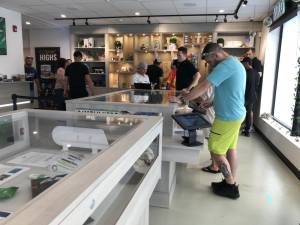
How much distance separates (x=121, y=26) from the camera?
8078 mm

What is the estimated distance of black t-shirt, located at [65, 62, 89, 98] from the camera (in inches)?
173

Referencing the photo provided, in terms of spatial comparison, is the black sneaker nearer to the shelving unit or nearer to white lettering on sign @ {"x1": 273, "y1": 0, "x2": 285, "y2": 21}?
white lettering on sign @ {"x1": 273, "y1": 0, "x2": 285, "y2": 21}

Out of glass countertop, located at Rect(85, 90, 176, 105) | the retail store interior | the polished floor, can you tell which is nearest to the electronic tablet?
the retail store interior

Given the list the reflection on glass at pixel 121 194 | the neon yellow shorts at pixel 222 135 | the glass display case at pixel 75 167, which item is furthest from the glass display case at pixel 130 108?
the reflection on glass at pixel 121 194

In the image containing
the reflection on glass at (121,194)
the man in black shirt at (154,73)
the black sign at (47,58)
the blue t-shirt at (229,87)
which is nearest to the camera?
the reflection on glass at (121,194)

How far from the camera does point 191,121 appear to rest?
2.44 metres

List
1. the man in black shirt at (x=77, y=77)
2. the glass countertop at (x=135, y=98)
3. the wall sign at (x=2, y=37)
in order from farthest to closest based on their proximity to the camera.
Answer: the wall sign at (x=2, y=37) < the man in black shirt at (x=77, y=77) < the glass countertop at (x=135, y=98)

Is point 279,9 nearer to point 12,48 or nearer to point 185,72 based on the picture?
point 185,72

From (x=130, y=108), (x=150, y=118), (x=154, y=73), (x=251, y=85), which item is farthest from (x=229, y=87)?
(x=154, y=73)

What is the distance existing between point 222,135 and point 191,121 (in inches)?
17.7

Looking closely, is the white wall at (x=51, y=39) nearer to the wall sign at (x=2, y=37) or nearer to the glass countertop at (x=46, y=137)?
the wall sign at (x=2, y=37)

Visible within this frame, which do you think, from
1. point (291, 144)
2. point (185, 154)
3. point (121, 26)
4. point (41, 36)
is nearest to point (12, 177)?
point (185, 154)

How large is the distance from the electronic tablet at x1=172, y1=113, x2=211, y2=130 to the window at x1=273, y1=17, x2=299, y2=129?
2.81m

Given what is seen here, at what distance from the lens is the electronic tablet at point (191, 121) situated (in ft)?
7.67
